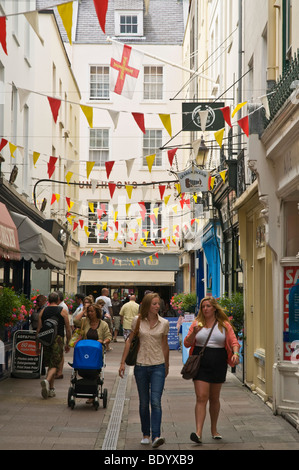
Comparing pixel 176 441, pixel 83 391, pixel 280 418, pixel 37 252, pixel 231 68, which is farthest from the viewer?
pixel 231 68

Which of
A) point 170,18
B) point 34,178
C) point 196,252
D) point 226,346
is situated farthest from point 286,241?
point 170,18

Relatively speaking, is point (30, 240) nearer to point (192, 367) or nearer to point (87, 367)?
point (87, 367)

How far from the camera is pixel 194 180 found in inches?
758

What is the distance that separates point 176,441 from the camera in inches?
364

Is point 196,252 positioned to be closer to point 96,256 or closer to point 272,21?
point 96,256

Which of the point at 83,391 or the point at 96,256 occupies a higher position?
the point at 96,256

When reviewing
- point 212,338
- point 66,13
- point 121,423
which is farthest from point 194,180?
point 66,13

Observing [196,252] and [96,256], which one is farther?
[96,256]

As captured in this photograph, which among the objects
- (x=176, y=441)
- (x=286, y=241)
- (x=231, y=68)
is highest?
(x=231, y=68)

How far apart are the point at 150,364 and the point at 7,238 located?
18.9 feet

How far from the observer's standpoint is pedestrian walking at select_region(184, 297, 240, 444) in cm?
906

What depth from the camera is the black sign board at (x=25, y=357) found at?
1575 centimetres

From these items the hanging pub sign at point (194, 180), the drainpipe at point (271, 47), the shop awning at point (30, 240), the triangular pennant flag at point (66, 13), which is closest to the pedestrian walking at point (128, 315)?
the hanging pub sign at point (194, 180)

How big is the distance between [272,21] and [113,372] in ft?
29.7
